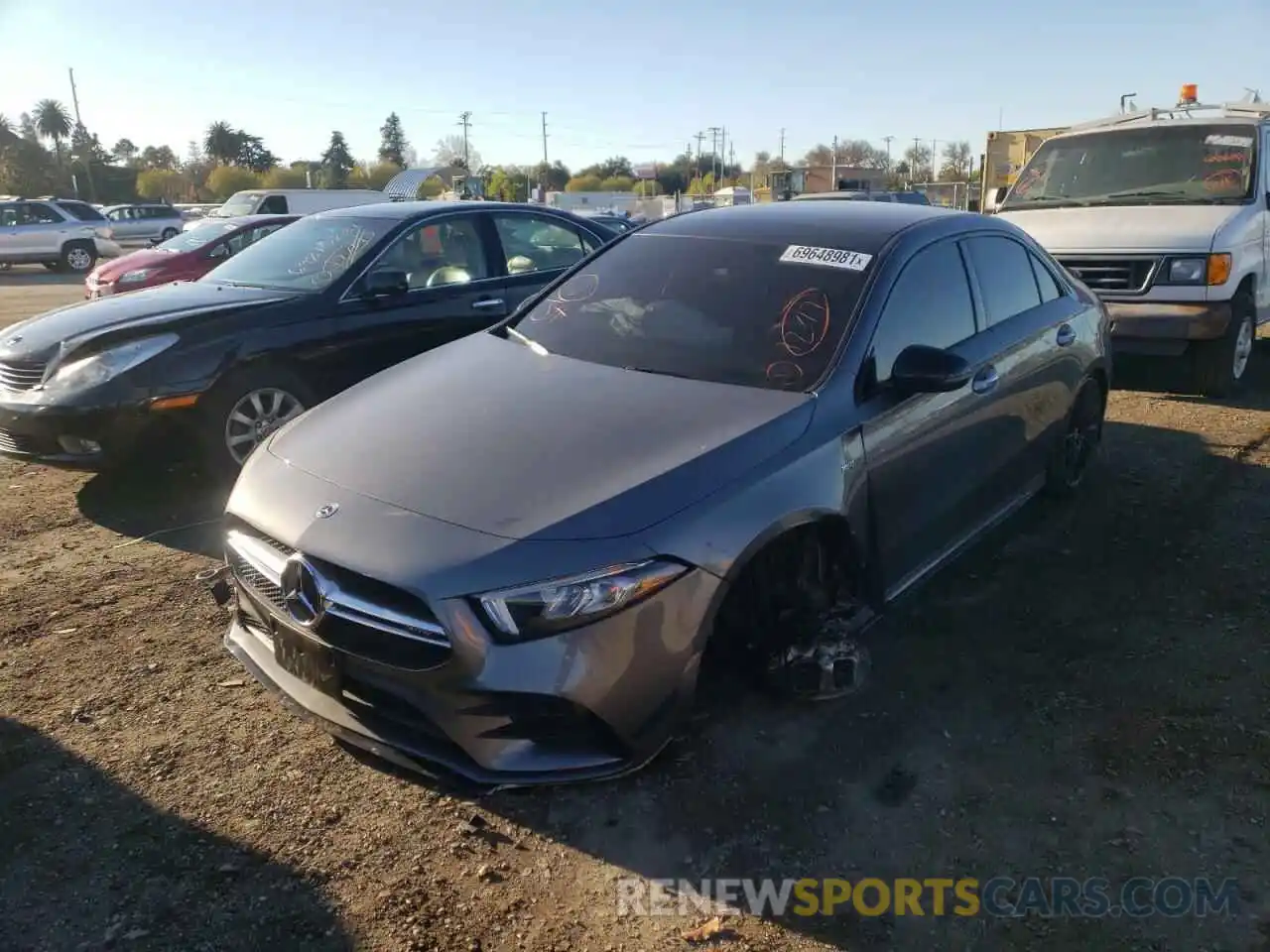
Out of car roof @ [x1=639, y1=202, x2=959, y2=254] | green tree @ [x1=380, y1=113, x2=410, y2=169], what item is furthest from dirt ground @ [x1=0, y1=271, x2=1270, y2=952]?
green tree @ [x1=380, y1=113, x2=410, y2=169]

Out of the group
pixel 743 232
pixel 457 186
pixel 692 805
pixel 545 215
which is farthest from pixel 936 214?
pixel 457 186

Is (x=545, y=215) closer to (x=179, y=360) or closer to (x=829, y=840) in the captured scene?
(x=179, y=360)

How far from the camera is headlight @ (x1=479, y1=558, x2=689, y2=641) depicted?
237 centimetres

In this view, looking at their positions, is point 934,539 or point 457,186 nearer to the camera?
point 934,539

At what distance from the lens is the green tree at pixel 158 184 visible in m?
71.4

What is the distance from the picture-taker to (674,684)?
8.38 ft

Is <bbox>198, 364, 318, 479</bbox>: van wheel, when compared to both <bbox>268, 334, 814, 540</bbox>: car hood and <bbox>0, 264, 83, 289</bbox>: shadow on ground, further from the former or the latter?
<bbox>0, 264, 83, 289</bbox>: shadow on ground

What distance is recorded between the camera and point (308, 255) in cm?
610

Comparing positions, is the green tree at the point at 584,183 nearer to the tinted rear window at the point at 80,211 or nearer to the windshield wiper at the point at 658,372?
the tinted rear window at the point at 80,211

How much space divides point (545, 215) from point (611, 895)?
5.38 meters

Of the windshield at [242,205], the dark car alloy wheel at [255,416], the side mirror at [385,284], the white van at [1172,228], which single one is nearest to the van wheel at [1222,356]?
the white van at [1172,228]

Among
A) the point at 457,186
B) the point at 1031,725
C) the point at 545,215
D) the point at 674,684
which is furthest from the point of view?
the point at 457,186

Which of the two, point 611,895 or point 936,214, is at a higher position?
point 936,214

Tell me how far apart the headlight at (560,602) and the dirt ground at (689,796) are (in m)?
0.61
